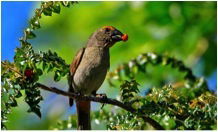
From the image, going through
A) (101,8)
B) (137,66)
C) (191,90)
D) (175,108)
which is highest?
Answer: (101,8)

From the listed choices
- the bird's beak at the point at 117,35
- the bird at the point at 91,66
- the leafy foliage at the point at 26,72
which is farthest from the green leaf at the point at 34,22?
the bird's beak at the point at 117,35

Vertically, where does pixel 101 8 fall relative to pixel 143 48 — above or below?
above

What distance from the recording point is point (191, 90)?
4129mm

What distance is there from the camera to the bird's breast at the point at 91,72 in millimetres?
5113

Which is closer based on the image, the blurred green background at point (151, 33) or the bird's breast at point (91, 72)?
the bird's breast at point (91, 72)

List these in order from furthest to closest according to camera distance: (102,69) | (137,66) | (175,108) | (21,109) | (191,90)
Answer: (21,109), (102,69), (137,66), (191,90), (175,108)

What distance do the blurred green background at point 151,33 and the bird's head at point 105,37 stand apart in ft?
2.19

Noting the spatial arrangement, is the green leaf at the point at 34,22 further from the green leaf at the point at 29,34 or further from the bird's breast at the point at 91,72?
the bird's breast at the point at 91,72

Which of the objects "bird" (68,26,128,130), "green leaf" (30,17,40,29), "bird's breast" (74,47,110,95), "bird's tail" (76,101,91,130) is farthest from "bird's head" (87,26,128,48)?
"green leaf" (30,17,40,29)

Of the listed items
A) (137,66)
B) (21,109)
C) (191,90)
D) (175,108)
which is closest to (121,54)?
(21,109)

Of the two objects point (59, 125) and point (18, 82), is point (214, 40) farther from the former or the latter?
A: point (18, 82)

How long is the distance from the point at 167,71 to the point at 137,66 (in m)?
1.45

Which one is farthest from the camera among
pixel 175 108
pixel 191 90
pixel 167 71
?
pixel 167 71

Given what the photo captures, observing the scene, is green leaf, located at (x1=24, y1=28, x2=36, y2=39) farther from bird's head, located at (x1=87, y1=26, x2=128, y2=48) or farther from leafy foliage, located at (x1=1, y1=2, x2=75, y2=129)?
bird's head, located at (x1=87, y1=26, x2=128, y2=48)
